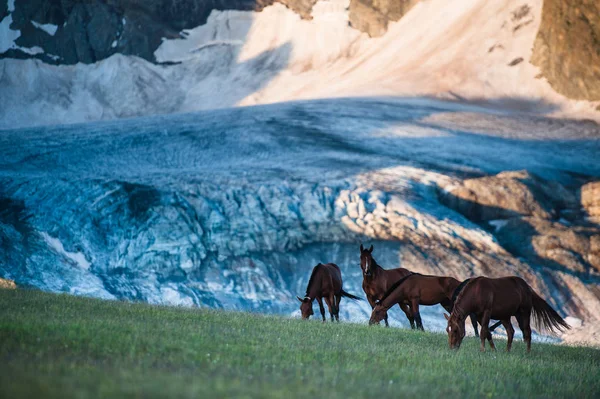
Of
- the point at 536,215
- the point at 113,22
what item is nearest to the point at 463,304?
the point at 536,215

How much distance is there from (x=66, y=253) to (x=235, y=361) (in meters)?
29.2

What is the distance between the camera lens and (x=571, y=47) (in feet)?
273

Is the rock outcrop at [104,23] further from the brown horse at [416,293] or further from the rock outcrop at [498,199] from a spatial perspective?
the brown horse at [416,293]

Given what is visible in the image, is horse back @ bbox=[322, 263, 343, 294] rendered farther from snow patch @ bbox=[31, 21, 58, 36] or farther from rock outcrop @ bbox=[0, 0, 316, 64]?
snow patch @ bbox=[31, 21, 58, 36]

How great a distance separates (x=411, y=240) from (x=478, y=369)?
2918cm

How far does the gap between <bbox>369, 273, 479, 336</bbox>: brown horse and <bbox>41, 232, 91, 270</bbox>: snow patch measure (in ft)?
71.4

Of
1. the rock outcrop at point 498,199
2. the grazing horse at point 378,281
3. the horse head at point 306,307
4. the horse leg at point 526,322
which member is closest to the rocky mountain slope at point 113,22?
the rock outcrop at point 498,199

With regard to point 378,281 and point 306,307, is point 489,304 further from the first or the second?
point 306,307

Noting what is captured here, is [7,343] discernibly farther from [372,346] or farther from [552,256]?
[552,256]

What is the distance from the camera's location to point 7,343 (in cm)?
1016

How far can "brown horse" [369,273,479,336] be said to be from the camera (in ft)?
62.6

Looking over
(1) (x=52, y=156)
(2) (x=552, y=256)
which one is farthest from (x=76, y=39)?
(2) (x=552, y=256)

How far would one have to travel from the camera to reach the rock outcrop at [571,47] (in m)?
81.1

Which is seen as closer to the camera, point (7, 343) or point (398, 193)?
point (7, 343)
